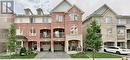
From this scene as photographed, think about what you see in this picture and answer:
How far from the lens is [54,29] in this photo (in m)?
49.6

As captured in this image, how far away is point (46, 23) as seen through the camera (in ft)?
162

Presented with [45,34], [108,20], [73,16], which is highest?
[73,16]

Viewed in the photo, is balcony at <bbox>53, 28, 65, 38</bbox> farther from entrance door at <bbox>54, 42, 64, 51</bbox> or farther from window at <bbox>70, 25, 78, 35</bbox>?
entrance door at <bbox>54, 42, 64, 51</bbox>

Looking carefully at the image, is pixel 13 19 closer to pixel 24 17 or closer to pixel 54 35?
pixel 24 17

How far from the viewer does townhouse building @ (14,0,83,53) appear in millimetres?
48188

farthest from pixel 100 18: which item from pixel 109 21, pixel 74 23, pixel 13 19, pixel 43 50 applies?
pixel 13 19

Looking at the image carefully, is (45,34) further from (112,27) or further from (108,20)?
(112,27)

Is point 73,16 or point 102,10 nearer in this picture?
point 73,16

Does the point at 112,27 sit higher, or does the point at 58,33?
the point at 112,27

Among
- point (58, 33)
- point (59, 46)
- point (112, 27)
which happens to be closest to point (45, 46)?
point (59, 46)

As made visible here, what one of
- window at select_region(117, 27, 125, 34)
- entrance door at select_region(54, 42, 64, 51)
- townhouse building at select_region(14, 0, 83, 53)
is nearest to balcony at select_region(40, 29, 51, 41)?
townhouse building at select_region(14, 0, 83, 53)

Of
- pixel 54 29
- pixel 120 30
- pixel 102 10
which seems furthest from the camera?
pixel 102 10

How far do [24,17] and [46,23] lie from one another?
173 inches

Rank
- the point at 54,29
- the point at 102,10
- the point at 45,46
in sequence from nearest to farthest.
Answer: the point at 54,29 < the point at 45,46 < the point at 102,10
